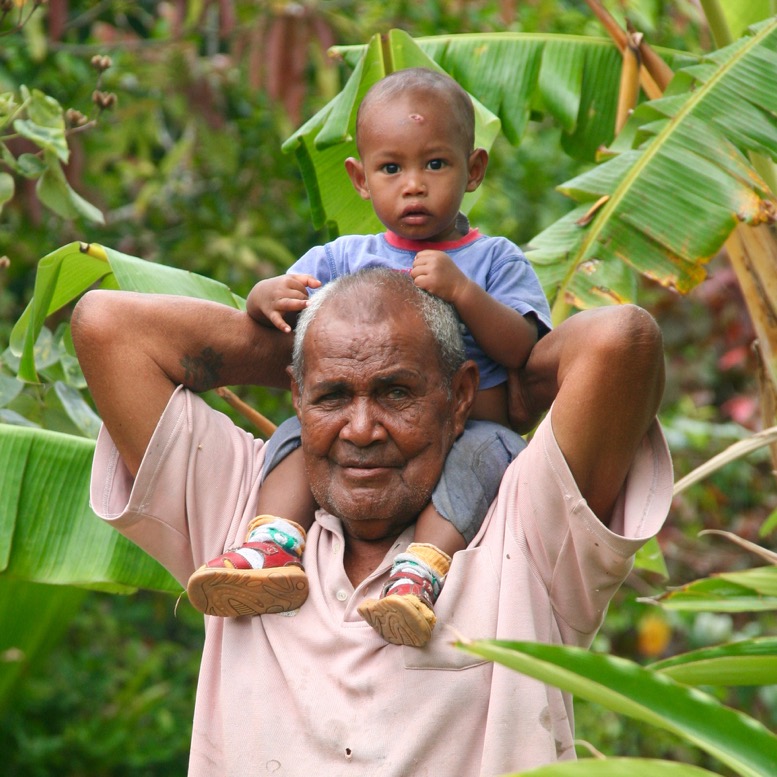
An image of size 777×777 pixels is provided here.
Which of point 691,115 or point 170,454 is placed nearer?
point 170,454

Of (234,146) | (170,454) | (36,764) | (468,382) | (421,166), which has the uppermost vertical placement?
(421,166)

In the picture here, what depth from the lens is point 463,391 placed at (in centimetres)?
241

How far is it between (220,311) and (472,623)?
31.2 inches

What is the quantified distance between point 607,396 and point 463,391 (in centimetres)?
40

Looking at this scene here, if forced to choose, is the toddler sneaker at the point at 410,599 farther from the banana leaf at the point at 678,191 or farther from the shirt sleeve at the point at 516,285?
the banana leaf at the point at 678,191

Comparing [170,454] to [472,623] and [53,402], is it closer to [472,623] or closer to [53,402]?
[472,623]

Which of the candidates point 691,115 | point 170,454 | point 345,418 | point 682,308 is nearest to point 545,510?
point 345,418

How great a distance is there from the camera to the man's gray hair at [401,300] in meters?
2.33

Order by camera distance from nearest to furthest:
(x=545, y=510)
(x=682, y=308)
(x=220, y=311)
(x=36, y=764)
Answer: (x=545, y=510) → (x=220, y=311) → (x=36, y=764) → (x=682, y=308)

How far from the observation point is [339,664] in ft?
7.28

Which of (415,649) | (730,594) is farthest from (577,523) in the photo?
(730,594)

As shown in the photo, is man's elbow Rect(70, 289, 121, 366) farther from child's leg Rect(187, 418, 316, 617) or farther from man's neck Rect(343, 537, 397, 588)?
man's neck Rect(343, 537, 397, 588)

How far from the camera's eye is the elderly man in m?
2.12

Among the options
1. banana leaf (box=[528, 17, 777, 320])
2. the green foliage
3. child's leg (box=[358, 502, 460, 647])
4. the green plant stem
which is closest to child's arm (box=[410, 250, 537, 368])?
child's leg (box=[358, 502, 460, 647])
